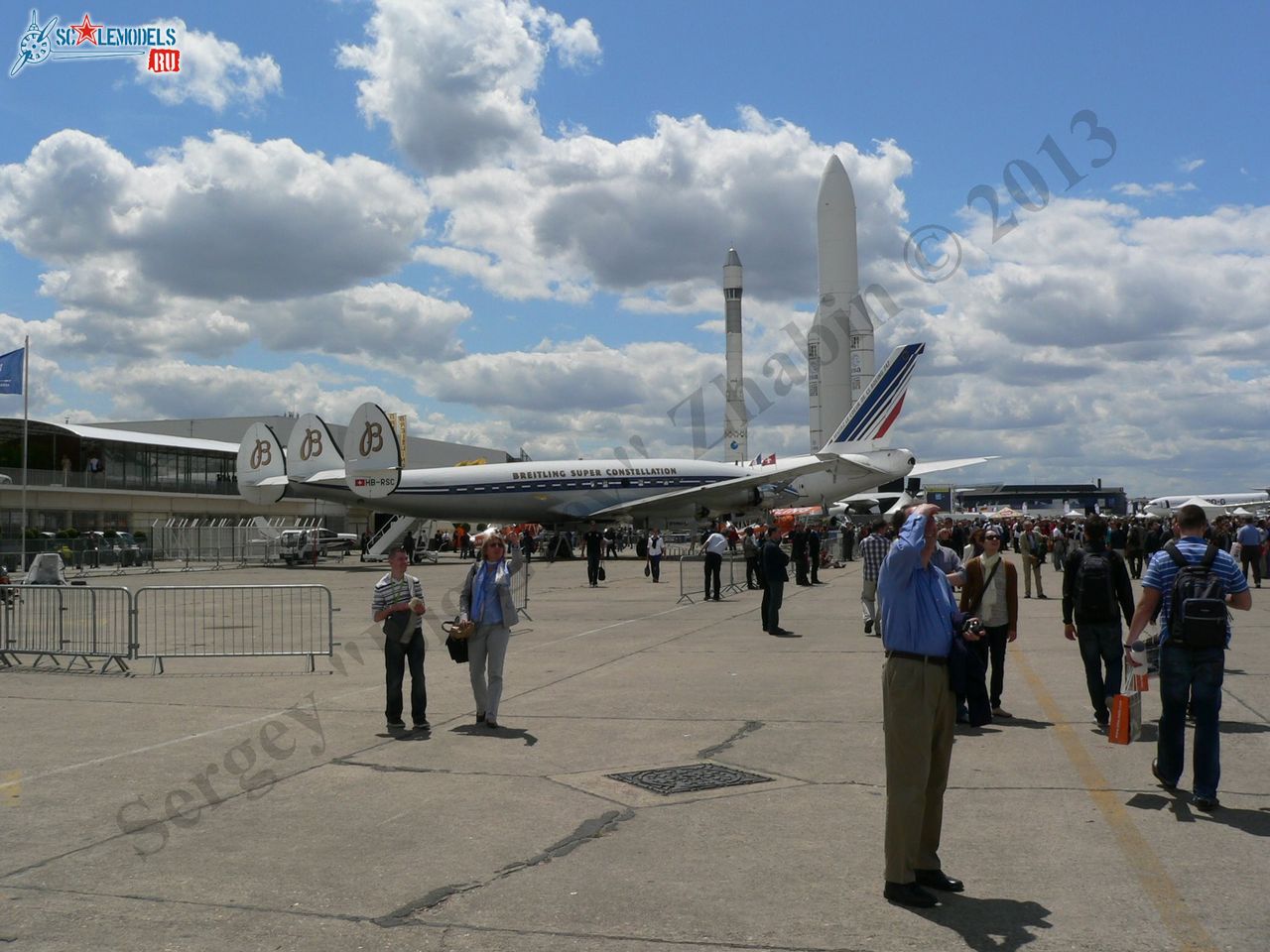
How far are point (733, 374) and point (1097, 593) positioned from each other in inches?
3322

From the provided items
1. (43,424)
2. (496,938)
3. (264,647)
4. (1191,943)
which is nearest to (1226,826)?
(1191,943)

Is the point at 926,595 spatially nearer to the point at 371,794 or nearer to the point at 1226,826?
the point at 1226,826

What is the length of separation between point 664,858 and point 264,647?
10583 mm

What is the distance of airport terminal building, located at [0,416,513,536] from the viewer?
55.0 m

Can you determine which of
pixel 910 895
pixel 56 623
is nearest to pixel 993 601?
pixel 910 895

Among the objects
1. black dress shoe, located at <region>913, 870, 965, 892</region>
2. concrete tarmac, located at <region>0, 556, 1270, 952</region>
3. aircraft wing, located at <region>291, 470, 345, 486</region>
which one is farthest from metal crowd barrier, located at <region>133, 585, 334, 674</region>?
aircraft wing, located at <region>291, 470, 345, 486</region>

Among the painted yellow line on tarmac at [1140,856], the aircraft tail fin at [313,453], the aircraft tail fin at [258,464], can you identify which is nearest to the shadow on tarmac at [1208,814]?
the painted yellow line on tarmac at [1140,856]

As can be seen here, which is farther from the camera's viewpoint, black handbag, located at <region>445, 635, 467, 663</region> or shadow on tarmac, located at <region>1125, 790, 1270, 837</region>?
black handbag, located at <region>445, 635, 467, 663</region>

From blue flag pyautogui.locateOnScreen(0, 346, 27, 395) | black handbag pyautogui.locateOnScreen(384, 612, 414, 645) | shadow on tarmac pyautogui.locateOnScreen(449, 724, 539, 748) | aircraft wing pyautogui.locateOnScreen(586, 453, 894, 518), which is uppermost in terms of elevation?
blue flag pyautogui.locateOnScreen(0, 346, 27, 395)

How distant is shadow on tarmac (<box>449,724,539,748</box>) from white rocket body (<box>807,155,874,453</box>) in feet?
204

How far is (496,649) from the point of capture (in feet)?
31.1

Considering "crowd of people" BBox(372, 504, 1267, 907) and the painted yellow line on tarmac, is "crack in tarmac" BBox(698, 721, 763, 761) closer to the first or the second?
"crowd of people" BBox(372, 504, 1267, 907)

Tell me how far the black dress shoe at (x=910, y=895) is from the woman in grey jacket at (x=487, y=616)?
4.94 m

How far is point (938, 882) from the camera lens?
5117 millimetres
